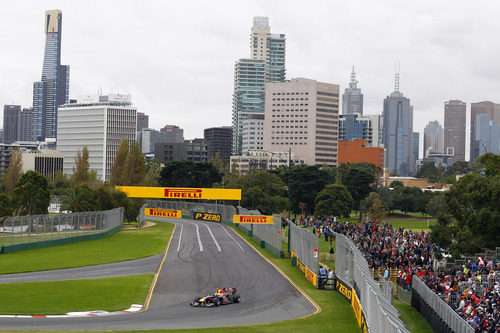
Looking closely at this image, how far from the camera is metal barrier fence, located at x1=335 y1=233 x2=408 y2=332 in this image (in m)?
19.2

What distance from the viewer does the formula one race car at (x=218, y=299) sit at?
3325 cm

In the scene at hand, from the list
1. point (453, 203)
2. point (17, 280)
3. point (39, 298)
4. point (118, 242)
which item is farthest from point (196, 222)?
point (39, 298)

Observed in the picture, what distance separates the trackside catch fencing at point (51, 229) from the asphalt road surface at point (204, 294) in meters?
11.3

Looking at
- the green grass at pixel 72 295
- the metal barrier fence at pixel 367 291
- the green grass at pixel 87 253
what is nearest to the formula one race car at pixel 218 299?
the green grass at pixel 72 295

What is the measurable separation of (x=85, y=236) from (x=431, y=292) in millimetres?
44364

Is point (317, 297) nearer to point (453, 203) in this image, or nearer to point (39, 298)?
point (39, 298)

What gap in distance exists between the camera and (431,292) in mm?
34375

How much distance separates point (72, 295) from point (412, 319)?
18.9m

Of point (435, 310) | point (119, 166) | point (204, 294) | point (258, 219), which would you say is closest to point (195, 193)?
point (258, 219)

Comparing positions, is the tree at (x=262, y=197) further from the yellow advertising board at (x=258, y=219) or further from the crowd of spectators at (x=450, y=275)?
the crowd of spectators at (x=450, y=275)

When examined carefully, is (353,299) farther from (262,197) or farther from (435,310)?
(262,197)

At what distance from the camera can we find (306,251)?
147ft

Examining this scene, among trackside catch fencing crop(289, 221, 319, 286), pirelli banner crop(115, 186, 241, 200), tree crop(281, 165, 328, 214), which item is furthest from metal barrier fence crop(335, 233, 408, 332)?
tree crop(281, 165, 328, 214)

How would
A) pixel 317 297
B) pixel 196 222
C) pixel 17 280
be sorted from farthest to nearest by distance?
pixel 196 222
pixel 17 280
pixel 317 297
